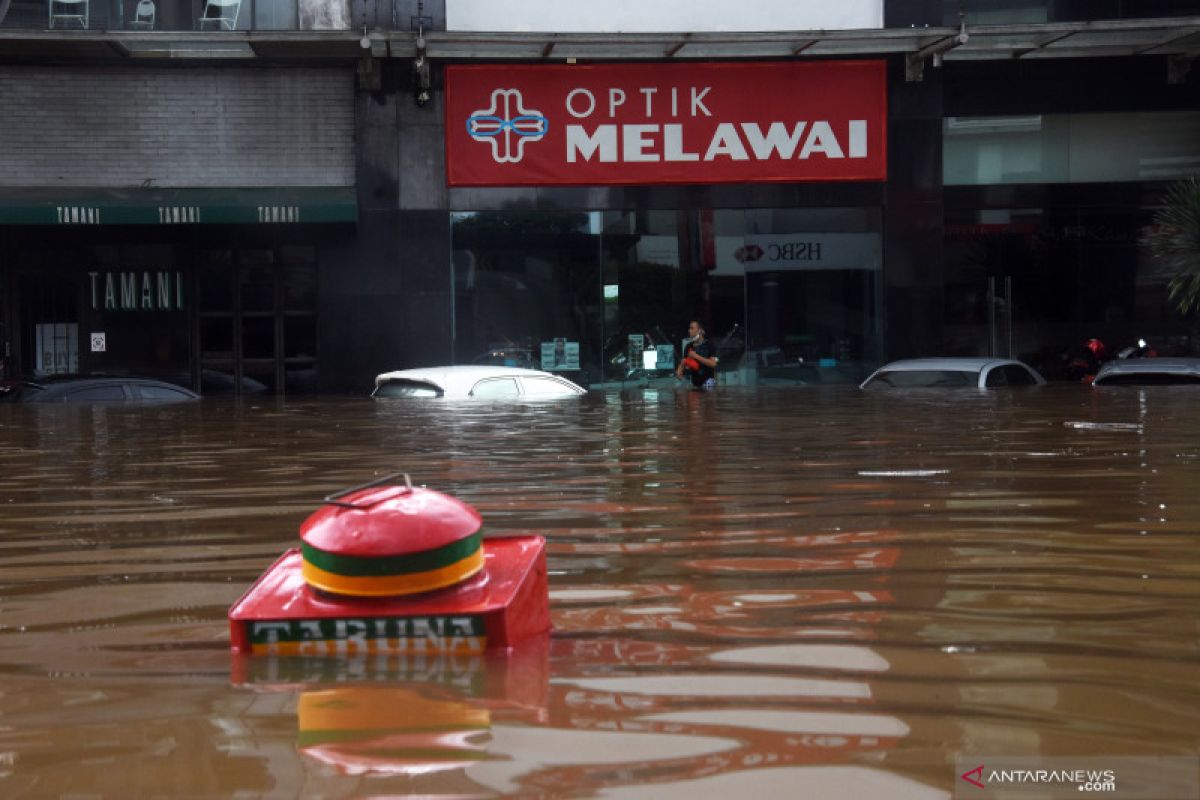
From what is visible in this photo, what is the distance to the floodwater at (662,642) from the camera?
2.45 meters

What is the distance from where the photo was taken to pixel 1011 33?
21078 mm

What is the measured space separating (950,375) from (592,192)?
749 centimetres

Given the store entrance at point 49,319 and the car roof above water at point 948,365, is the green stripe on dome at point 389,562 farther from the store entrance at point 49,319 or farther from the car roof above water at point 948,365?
the store entrance at point 49,319

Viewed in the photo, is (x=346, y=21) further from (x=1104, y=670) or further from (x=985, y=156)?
(x=1104, y=670)

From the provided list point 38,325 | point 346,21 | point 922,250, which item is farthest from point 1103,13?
point 38,325

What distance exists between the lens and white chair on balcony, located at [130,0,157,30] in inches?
829

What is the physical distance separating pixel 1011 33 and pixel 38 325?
48.1 feet

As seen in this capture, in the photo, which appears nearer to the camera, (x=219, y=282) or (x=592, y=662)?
(x=592, y=662)

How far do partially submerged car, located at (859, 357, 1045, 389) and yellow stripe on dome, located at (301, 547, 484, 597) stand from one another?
13894 mm

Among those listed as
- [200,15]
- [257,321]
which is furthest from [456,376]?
[200,15]

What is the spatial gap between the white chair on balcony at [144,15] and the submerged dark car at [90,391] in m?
6.58

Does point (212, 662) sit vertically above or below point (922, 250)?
below

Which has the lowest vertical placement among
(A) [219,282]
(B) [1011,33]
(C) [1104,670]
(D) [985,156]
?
(C) [1104,670]

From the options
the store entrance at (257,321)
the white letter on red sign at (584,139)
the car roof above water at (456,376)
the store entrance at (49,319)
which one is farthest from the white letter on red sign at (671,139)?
the store entrance at (49,319)
